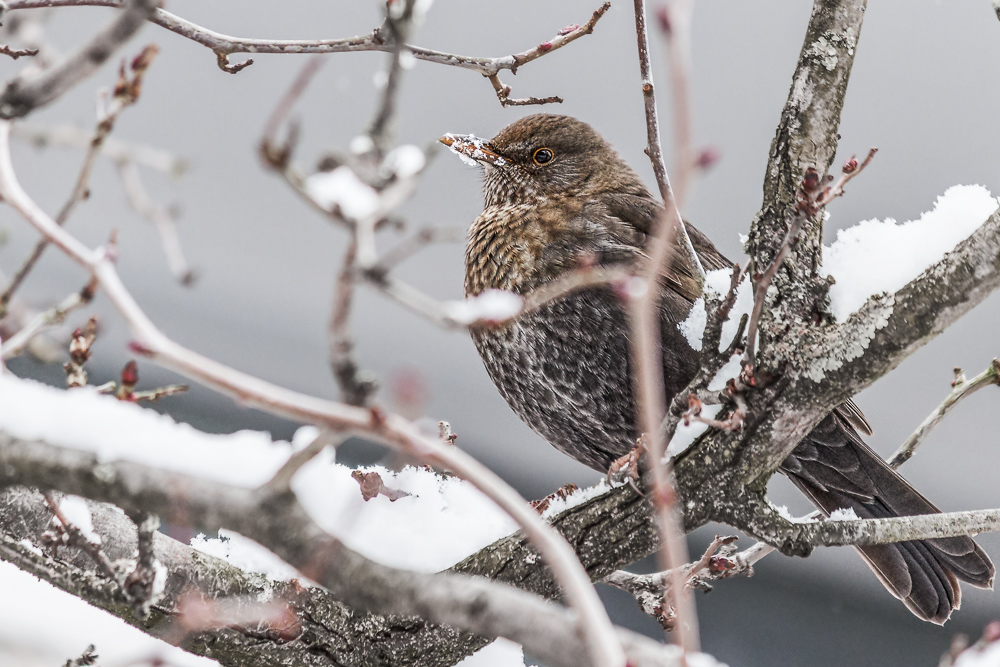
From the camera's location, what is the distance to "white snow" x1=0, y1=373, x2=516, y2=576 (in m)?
0.84

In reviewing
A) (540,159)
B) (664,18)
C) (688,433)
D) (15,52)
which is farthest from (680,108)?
(540,159)

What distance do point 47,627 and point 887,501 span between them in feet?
5.41

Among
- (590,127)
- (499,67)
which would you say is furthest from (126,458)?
(590,127)

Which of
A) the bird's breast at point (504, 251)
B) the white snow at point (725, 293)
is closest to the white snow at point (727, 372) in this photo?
the white snow at point (725, 293)

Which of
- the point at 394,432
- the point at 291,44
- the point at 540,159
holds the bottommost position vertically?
the point at 394,432

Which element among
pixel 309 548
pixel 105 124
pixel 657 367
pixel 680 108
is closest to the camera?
pixel 680 108

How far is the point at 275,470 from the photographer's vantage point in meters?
1.23

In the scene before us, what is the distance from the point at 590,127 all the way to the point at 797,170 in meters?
0.98

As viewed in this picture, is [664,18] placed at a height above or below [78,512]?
below

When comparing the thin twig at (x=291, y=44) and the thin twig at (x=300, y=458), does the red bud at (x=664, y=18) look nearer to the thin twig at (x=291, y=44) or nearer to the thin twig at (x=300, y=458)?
the thin twig at (x=300, y=458)

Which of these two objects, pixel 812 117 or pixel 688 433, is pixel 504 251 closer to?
pixel 688 433

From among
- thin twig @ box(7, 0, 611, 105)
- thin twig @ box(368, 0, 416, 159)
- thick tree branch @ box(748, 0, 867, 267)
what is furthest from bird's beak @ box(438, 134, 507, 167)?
thin twig @ box(368, 0, 416, 159)

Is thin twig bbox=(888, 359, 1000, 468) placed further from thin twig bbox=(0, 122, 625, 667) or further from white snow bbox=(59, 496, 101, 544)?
white snow bbox=(59, 496, 101, 544)

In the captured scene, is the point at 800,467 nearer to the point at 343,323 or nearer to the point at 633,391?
the point at 633,391
